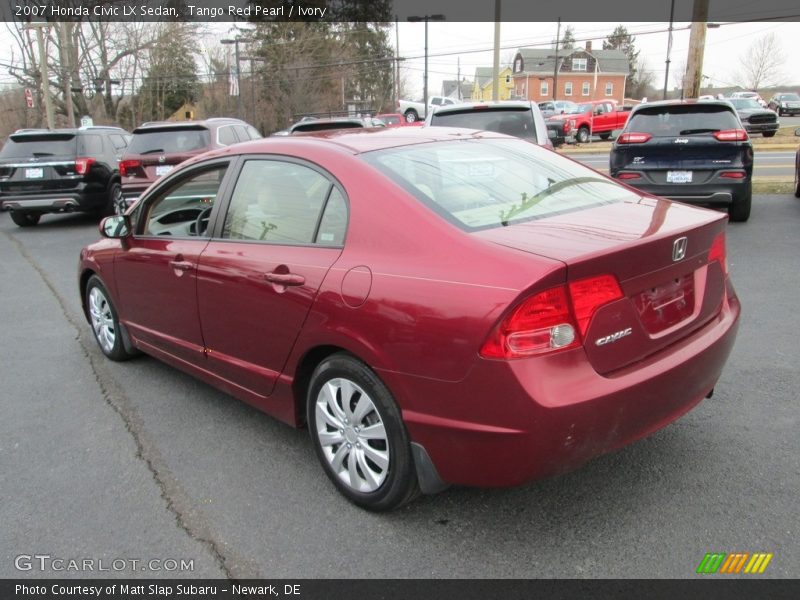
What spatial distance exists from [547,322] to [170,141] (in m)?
9.97

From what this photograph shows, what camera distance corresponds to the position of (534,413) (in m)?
2.20

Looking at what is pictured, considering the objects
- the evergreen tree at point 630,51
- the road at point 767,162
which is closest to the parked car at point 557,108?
the road at point 767,162

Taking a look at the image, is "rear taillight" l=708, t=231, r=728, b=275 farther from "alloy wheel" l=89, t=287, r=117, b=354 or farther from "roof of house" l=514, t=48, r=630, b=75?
"roof of house" l=514, t=48, r=630, b=75

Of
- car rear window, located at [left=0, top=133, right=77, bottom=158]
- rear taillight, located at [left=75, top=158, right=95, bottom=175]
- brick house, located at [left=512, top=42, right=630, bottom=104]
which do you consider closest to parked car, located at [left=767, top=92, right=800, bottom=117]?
brick house, located at [left=512, top=42, right=630, bottom=104]

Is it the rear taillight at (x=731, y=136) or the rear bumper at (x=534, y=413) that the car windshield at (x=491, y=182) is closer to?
the rear bumper at (x=534, y=413)

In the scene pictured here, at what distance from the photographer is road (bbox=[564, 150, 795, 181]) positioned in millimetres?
14300

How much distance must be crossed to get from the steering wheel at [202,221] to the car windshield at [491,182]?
128 centimetres

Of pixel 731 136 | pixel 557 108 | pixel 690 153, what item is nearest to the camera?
pixel 731 136

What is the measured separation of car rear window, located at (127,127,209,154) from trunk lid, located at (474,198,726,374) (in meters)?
9.13

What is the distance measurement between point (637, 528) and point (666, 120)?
7.21m

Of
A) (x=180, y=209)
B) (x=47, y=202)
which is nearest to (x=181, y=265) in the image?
(x=180, y=209)

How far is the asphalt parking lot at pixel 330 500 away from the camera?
2.52 meters

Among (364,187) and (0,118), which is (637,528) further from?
(0,118)

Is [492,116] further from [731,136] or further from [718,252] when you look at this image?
[718,252]
